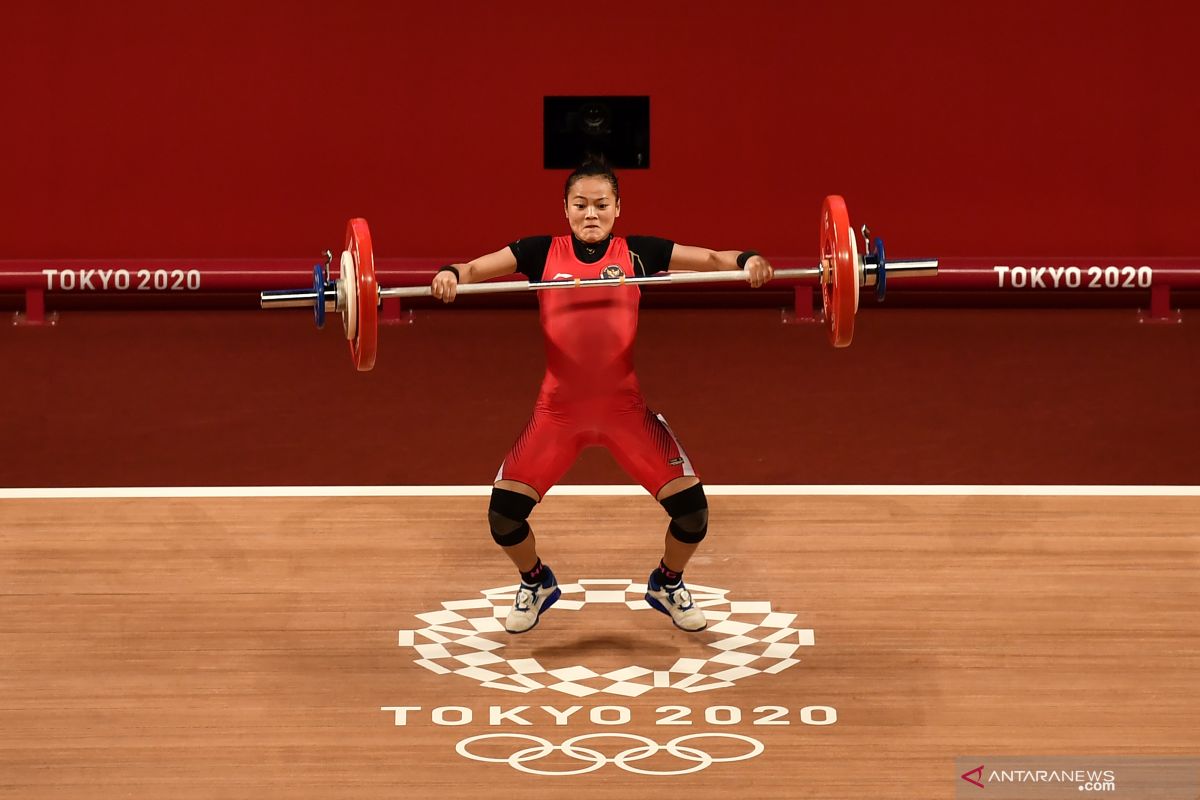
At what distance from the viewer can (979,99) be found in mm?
7418

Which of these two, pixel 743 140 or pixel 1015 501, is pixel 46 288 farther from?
pixel 1015 501

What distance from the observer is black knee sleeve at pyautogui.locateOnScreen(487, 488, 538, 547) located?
477 cm

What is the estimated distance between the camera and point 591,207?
4.79 m

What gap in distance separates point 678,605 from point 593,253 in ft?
3.50

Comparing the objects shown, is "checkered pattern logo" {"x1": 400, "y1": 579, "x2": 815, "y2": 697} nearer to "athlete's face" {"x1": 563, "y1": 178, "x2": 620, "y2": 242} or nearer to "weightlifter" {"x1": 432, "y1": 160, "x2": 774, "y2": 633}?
"weightlifter" {"x1": 432, "y1": 160, "x2": 774, "y2": 633}

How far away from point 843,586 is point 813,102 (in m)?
2.90

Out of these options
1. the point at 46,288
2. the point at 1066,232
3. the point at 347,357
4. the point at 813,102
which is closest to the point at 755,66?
the point at 813,102

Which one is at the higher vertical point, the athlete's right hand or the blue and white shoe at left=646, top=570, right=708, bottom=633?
the athlete's right hand

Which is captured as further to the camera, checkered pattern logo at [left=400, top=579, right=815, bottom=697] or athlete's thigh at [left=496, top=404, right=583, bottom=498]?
athlete's thigh at [left=496, top=404, right=583, bottom=498]

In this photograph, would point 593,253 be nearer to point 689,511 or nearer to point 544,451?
point 544,451

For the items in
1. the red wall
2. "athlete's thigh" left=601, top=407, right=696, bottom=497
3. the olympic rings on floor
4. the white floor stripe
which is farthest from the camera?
the red wall

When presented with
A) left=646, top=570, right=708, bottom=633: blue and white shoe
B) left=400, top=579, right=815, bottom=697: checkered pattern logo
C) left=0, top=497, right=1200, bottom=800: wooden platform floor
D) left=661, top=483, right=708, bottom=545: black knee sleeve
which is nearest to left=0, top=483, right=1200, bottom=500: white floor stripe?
left=0, top=497, right=1200, bottom=800: wooden platform floor

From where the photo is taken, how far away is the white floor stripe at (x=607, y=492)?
605 centimetres

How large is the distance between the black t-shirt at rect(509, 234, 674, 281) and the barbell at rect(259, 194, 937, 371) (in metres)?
0.11
